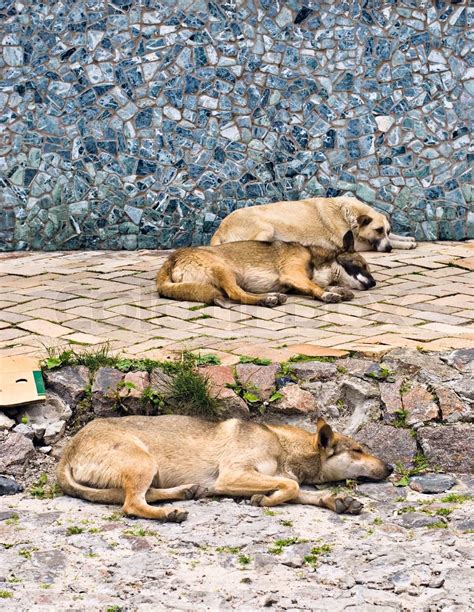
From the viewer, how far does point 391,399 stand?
25.7 ft

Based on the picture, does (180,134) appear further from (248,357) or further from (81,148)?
(248,357)

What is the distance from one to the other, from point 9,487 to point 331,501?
202 centimetres

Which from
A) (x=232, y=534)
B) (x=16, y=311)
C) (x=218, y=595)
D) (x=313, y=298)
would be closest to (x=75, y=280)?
(x=16, y=311)

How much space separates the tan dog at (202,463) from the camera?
6.86 meters

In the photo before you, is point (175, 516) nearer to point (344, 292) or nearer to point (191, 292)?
Answer: point (191, 292)

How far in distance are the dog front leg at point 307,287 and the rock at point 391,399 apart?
277 cm

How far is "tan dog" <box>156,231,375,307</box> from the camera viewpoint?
34.4 ft

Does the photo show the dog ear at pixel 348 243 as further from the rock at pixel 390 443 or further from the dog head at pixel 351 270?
the rock at pixel 390 443

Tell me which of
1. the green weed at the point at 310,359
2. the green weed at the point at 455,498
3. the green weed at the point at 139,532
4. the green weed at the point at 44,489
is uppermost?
the green weed at the point at 310,359

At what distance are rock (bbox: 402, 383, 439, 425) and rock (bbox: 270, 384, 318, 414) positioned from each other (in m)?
0.64

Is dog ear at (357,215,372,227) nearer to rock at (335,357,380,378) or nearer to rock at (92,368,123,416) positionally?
rock at (335,357,380,378)

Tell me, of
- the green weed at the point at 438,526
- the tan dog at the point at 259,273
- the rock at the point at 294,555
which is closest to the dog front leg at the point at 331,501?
the green weed at the point at 438,526

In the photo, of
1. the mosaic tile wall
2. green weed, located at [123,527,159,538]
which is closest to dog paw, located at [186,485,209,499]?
green weed, located at [123,527,159,538]

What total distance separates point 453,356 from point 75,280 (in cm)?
470
